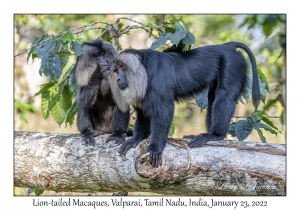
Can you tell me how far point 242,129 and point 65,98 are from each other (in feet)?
7.41

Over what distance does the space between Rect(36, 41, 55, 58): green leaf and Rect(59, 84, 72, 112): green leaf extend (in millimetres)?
876

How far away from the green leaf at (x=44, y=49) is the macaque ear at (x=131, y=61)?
819 mm

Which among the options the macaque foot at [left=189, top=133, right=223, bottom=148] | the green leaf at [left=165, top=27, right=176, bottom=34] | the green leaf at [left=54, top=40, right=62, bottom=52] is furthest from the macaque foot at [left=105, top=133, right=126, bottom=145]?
the green leaf at [left=165, top=27, right=176, bottom=34]

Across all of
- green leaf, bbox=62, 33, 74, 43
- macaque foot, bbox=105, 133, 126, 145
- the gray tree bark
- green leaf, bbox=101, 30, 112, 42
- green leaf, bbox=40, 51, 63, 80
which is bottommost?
the gray tree bark

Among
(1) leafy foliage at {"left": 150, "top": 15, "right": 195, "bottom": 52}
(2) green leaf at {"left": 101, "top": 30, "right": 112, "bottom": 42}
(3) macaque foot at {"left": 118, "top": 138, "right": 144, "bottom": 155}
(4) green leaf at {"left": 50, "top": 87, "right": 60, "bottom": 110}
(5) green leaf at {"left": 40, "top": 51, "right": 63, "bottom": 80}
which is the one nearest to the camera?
(3) macaque foot at {"left": 118, "top": 138, "right": 144, "bottom": 155}

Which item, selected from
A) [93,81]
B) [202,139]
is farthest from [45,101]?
[202,139]

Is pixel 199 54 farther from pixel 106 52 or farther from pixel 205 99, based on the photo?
pixel 106 52

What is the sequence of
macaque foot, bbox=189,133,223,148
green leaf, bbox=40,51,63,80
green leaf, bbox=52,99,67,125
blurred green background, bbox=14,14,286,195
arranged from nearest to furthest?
macaque foot, bbox=189,133,223,148 → green leaf, bbox=40,51,63,80 → green leaf, bbox=52,99,67,125 → blurred green background, bbox=14,14,286,195

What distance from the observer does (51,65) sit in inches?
171

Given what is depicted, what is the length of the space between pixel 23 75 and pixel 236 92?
7962 millimetres

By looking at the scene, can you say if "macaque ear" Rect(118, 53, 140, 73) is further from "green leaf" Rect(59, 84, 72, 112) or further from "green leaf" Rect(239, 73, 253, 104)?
"green leaf" Rect(239, 73, 253, 104)

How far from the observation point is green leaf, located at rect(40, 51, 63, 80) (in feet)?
14.1

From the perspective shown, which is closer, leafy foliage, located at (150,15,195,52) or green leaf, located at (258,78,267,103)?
leafy foliage, located at (150,15,195,52)

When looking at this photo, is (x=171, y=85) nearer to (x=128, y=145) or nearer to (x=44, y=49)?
(x=128, y=145)
